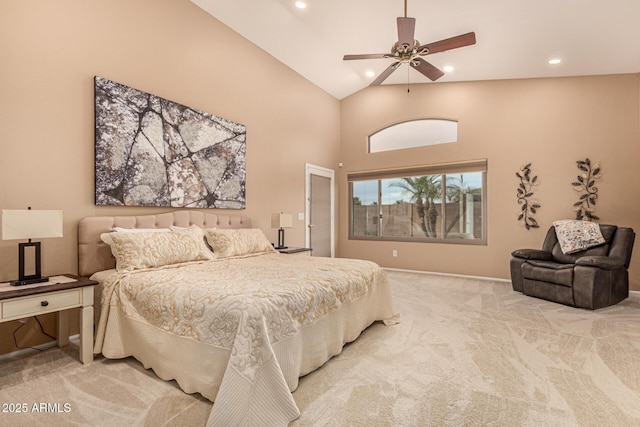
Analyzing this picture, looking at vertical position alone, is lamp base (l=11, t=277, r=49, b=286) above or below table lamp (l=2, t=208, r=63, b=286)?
below

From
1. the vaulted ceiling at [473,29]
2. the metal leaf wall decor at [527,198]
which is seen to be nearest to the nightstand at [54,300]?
the vaulted ceiling at [473,29]

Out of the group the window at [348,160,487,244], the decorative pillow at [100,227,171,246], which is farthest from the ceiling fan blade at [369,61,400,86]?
the decorative pillow at [100,227,171,246]

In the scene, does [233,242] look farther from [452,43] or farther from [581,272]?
[581,272]

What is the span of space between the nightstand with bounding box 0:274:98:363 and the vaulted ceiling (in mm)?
3471

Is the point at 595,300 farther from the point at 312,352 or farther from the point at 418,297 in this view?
the point at 312,352

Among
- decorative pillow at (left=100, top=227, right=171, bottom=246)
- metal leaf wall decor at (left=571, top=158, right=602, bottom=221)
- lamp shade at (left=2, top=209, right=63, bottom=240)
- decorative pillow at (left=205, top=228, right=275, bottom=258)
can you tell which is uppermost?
metal leaf wall decor at (left=571, top=158, right=602, bottom=221)

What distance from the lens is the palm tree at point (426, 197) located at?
5.97 metres

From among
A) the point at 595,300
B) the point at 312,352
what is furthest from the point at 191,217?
the point at 595,300

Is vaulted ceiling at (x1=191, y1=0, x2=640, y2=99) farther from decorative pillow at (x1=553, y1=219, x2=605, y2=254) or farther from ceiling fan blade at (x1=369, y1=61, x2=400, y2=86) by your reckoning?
decorative pillow at (x1=553, y1=219, x2=605, y2=254)

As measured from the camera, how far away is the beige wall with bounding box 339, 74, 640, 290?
14.8ft

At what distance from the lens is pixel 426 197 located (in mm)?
6066

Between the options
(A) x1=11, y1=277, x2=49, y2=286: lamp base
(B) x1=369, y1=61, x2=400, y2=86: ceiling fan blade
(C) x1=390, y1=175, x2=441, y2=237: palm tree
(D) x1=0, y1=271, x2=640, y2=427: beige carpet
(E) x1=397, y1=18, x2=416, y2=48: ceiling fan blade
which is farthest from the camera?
(C) x1=390, y1=175, x2=441, y2=237: palm tree

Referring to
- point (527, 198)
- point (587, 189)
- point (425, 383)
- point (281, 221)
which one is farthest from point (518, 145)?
point (425, 383)

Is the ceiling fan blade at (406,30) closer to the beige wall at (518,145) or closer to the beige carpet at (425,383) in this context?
the beige carpet at (425,383)
